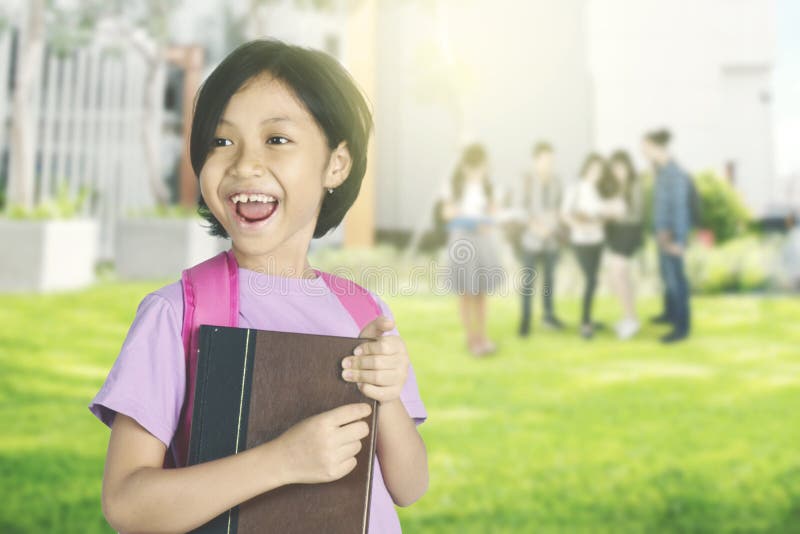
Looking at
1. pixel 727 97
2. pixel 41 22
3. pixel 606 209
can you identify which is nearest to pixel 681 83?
pixel 727 97

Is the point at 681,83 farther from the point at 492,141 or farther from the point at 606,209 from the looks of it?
the point at 492,141

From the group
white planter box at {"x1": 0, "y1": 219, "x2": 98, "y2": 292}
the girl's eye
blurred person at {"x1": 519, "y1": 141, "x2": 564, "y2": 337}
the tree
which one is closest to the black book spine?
the girl's eye

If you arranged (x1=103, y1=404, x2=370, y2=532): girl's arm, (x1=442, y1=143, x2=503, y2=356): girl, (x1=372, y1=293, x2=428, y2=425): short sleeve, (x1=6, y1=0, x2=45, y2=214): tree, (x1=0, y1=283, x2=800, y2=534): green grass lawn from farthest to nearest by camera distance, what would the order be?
1. (x1=6, y1=0, x2=45, y2=214): tree
2. (x1=442, y1=143, x2=503, y2=356): girl
3. (x1=0, y1=283, x2=800, y2=534): green grass lawn
4. (x1=372, y1=293, x2=428, y2=425): short sleeve
5. (x1=103, y1=404, x2=370, y2=532): girl's arm

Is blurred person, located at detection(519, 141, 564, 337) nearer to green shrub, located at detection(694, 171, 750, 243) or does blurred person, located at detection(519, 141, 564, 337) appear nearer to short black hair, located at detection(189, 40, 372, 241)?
green shrub, located at detection(694, 171, 750, 243)

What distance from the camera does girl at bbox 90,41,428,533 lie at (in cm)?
32

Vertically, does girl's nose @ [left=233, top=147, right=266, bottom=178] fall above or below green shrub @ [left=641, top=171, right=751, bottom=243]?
below

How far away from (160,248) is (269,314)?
188 cm

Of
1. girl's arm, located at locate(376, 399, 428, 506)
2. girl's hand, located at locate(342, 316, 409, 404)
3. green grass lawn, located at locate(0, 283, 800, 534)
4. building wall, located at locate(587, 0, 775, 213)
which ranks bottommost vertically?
green grass lawn, located at locate(0, 283, 800, 534)

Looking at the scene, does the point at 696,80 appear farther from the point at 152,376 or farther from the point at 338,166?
the point at 152,376

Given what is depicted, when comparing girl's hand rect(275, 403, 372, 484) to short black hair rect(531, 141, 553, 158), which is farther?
short black hair rect(531, 141, 553, 158)

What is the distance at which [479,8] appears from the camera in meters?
2.18

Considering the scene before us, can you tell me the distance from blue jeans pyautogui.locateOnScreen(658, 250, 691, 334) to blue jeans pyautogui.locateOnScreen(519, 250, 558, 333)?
1.14 feet

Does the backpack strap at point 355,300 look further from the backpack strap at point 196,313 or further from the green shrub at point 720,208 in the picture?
the green shrub at point 720,208

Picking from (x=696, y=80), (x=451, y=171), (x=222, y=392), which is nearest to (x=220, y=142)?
(x=222, y=392)
